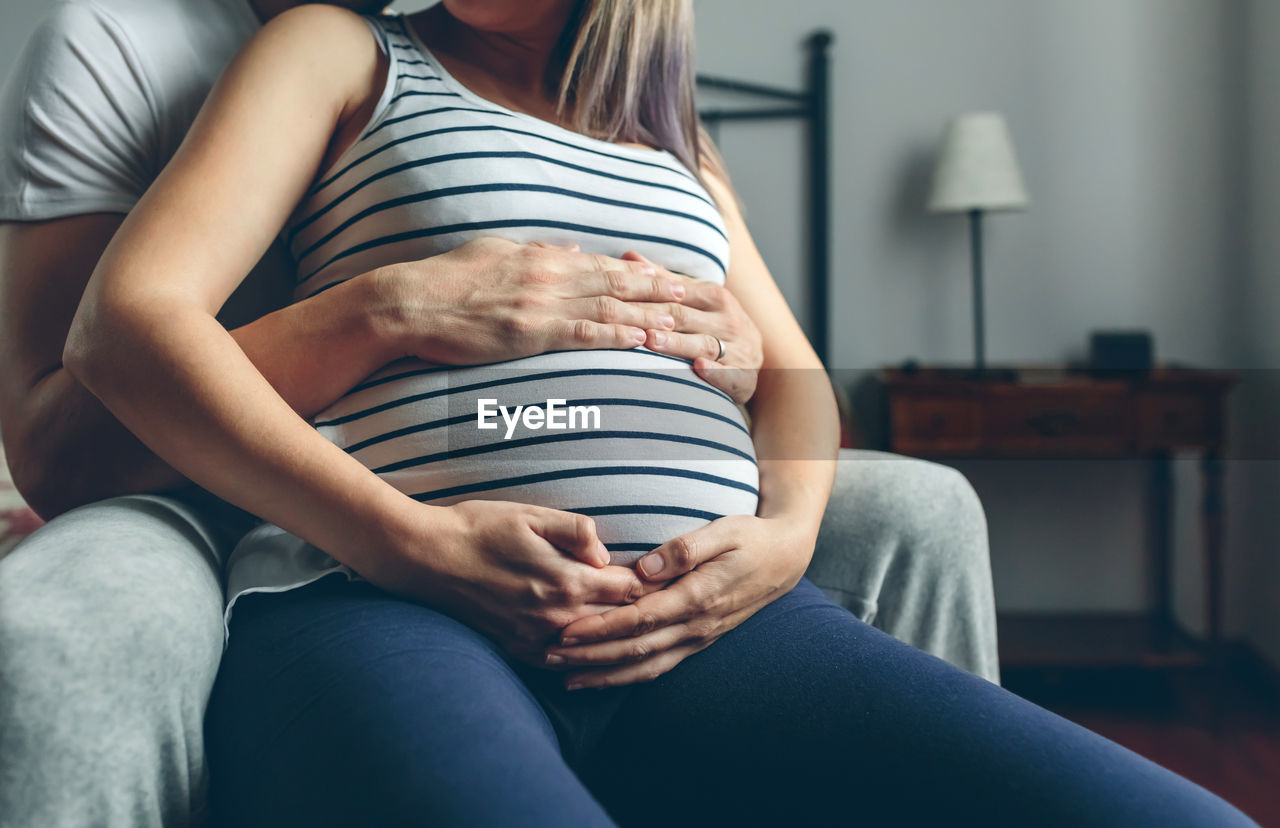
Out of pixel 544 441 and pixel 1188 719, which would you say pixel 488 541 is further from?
pixel 1188 719

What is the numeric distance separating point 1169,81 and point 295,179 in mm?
2426

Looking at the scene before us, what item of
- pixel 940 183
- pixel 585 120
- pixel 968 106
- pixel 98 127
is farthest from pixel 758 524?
pixel 968 106

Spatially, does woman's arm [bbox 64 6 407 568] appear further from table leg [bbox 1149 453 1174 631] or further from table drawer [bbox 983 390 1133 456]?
table leg [bbox 1149 453 1174 631]

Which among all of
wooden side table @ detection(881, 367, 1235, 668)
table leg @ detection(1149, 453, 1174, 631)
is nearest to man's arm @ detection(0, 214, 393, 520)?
wooden side table @ detection(881, 367, 1235, 668)

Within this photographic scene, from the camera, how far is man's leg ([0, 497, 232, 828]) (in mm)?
425

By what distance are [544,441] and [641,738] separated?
0.22m

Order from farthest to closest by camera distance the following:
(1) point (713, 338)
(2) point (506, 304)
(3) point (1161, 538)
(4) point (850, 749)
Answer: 1. (3) point (1161, 538)
2. (1) point (713, 338)
3. (2) point (506, 304)
4. (4) point (850, 749)

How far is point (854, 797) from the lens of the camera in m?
0.54

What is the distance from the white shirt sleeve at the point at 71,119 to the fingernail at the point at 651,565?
→ 0.49m

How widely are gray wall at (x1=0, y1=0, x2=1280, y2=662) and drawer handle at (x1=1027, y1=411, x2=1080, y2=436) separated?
1.38 feet

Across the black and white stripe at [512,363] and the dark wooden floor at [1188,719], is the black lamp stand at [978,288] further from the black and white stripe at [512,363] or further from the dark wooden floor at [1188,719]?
the black and white stripe at [512,363]

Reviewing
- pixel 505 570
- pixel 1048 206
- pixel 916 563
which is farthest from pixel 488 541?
pixel 1048 206

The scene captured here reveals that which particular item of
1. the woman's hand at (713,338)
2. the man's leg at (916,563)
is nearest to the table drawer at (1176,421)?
the man's leg at (916,563)

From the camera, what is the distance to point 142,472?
66 centimetres
